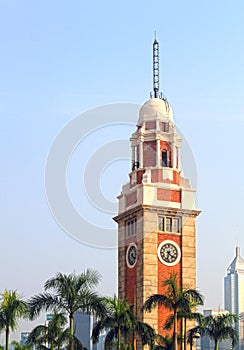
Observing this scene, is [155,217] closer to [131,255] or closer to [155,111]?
[131,255]

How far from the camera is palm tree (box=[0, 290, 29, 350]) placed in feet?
176

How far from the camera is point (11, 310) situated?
2116 inches

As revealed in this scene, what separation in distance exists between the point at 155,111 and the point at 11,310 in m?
34.1

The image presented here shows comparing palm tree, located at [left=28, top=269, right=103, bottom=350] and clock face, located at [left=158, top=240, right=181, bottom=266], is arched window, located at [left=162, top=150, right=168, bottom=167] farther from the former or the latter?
palm tree, located at [left=28, top=269, right=103, bottom=350]

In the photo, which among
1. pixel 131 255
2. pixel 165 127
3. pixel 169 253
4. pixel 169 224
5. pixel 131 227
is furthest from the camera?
pixel 165 127

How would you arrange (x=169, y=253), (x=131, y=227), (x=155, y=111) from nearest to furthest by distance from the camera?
(x=169, y=253) → (x=131, y=227) → (x=155, y=111)

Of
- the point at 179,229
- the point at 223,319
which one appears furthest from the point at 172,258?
the point at 223,319

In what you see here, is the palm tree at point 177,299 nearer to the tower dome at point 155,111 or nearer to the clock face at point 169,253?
the clock face at point 169,253

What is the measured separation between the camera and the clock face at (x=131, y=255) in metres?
79.6

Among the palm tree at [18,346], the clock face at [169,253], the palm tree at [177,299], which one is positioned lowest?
the palm tree at [18,346]

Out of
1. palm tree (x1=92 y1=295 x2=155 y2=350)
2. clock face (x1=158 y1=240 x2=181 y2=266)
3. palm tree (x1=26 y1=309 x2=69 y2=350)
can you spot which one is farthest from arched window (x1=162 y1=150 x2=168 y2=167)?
palm tree (x1=26 y1=309 x2=69 y2=350)

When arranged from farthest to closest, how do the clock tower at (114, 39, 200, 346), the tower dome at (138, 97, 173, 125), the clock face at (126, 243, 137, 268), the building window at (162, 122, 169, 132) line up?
the tower dome at (138, 97, 173, 125), the building window at (162, 122, 169, 132), the clock face at (126, 243, 137, 268), the clock tower at (114, 39, 200, 346)

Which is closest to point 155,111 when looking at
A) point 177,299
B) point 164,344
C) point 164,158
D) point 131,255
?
point 164,158

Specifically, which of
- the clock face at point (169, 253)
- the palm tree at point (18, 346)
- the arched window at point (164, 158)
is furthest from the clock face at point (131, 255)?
the palm tree at point (18, 346)
